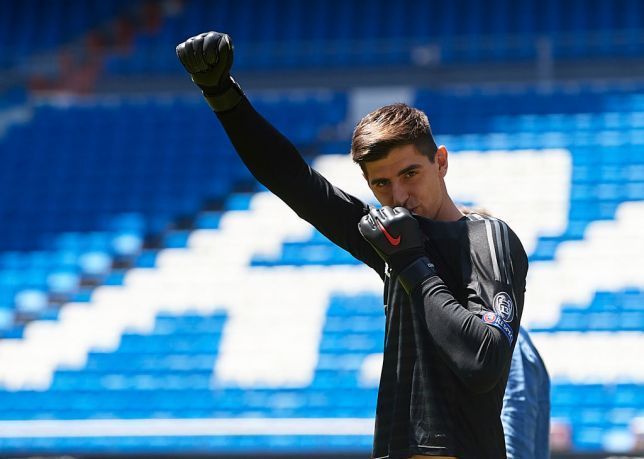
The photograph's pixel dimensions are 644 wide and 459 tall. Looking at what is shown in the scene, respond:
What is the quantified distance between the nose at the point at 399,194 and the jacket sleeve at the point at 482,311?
143mm

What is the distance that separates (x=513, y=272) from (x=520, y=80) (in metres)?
10.9

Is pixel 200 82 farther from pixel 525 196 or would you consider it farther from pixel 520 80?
A: pixel 520 80

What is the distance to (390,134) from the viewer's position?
1812 mm

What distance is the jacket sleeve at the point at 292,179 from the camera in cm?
197

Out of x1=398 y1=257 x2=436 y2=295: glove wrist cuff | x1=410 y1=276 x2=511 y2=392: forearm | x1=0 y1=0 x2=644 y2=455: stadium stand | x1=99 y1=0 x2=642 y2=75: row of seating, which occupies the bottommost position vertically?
x1=410 y1=276 x2=511 y2=392: forearm

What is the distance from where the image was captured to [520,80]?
1234 cm

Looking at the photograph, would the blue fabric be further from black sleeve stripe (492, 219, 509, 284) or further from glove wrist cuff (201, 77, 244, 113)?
glove wrist cuff (201, 77, 244, 113)

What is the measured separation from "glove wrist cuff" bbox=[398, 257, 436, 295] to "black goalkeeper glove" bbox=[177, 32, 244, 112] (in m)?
0.50

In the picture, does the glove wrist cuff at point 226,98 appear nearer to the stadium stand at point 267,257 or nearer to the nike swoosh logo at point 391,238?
the nike swoosh logo at point 391,238

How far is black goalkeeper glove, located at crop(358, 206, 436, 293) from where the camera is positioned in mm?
1713

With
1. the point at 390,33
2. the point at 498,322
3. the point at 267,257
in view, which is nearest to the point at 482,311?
the point at 498,322

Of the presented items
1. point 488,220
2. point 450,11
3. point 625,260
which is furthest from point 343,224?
point 450,11

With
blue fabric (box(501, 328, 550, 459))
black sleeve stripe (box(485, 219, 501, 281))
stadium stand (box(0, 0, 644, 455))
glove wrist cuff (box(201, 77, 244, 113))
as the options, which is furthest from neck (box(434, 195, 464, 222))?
stadium stand (box(0, 0, 644, 455))

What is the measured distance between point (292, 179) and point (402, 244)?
0.33 meters
